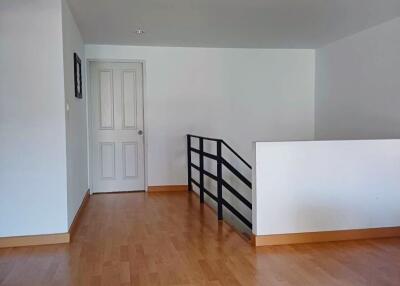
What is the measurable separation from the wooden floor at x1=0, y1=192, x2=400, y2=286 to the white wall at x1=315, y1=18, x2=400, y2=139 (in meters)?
1.85

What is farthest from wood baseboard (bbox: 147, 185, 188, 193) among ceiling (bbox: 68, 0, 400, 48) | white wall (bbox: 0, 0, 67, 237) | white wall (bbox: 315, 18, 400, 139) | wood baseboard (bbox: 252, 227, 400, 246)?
wood baseboard (bbox: 252, 227, 400, 246)

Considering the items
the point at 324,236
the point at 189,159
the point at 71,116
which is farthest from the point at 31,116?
the point at 189,159

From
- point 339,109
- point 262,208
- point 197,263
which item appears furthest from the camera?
point 339,109

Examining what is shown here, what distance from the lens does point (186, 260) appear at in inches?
121

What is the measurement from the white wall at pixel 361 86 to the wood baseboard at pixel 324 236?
138cm

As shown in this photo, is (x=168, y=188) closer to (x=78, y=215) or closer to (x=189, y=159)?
(x=189, y=159)

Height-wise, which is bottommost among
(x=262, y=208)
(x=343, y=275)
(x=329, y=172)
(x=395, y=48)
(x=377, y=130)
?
(x=343, y=275)

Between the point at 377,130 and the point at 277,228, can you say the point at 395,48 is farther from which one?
the point at 277,228

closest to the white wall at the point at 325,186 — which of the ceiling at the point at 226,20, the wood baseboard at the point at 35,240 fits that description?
the ceiling at the point at 226,20

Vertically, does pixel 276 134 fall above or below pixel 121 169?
above

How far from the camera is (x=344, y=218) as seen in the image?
11.7ft

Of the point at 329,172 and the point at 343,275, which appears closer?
the point at 343,275

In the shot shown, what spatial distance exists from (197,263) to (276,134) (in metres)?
3.72

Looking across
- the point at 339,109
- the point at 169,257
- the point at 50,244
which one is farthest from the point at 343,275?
the point at 339,109
